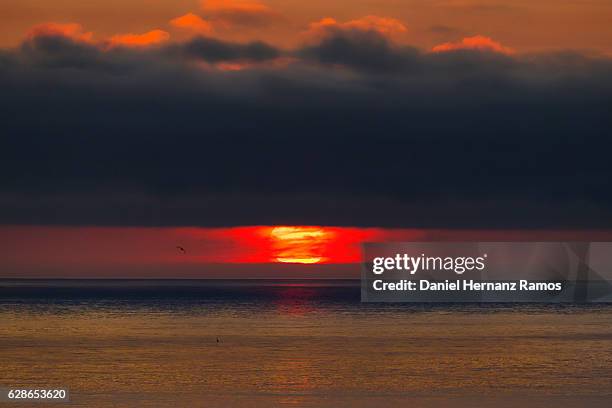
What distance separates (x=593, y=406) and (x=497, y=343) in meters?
38.0

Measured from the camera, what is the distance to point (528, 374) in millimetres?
63250

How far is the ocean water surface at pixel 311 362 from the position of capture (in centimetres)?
5300

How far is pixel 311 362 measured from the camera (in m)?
69.8

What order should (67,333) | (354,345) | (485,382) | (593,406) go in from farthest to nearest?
(67,333) < (354,345) < (485,382) < (593,406)

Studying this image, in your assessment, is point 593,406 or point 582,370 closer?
point 593,406

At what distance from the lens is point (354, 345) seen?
85.6 metres

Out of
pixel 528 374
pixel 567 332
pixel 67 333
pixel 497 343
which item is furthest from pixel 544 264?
pixel 528 374

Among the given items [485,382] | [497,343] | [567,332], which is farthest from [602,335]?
[485,382]

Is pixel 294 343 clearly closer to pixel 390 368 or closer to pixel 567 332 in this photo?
pixel 390 368

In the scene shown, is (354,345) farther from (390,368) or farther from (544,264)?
(544,264)

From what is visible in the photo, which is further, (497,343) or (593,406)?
(497,343)

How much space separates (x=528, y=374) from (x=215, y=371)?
64.1 feet

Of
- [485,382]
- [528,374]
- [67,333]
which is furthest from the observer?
[67,333]

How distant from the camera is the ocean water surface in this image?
53.0 metres
